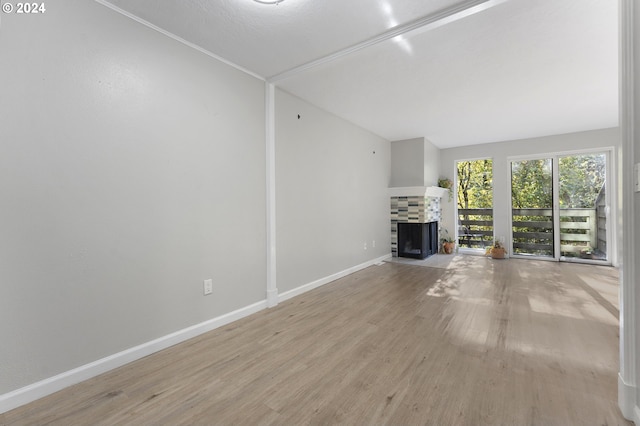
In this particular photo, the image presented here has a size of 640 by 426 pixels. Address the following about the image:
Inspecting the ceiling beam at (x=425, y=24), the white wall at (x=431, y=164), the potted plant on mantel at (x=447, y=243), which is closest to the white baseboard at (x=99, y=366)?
the ceiling beam at (x=425, y=24)

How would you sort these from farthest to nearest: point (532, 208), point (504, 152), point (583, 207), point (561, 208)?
point (504, 152), point (532, 208), point (561, 208), point (583, 207)

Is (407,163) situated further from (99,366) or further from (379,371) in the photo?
(99,366)

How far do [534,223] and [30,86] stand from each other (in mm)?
7160

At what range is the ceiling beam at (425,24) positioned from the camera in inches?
74.2

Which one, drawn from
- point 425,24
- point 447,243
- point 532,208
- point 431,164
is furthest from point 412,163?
point 425,24

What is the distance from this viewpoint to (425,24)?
206cm

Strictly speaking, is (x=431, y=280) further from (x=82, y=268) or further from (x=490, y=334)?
(x=82, y=268)

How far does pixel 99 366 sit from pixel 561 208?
7009 mm

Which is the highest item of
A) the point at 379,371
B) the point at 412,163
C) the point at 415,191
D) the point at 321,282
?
the point at 412,163

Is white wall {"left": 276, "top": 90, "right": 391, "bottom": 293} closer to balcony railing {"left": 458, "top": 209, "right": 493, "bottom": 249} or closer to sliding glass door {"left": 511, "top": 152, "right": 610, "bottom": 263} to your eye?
balcony railing {"left": 458, "top": 209, "right": 493, "bottom": 249}

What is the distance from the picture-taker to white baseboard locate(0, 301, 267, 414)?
4.99ft

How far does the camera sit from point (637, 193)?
1.33 m

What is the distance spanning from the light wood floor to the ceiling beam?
241 centimetres

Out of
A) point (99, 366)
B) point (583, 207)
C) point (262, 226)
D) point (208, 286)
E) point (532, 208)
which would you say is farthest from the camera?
point (532, 208)
